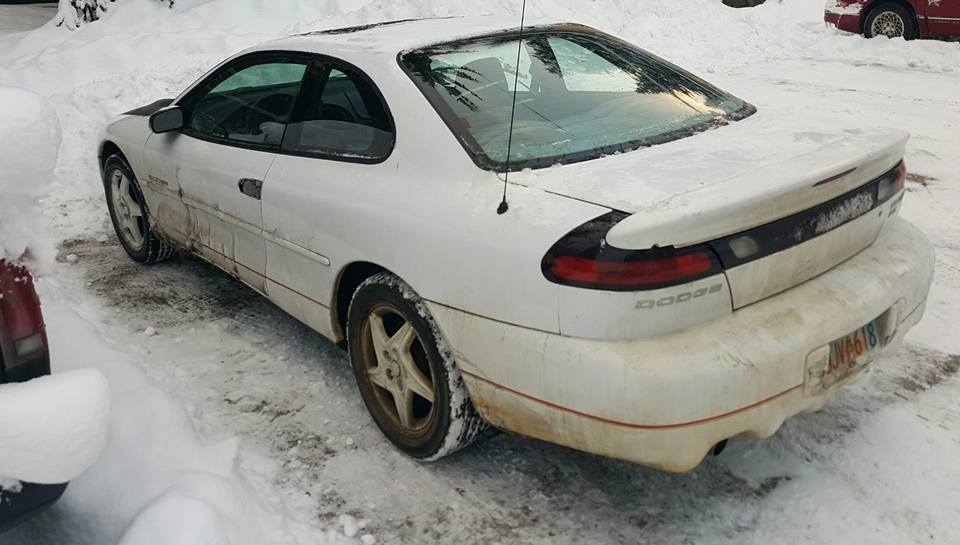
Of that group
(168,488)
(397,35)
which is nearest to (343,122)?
(397,35)

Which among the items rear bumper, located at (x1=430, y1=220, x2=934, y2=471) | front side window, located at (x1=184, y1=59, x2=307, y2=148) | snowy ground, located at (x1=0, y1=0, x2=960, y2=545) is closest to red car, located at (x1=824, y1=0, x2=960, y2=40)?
snowy ground, located at (x1=0, y1=0, x2=960, y2=545)

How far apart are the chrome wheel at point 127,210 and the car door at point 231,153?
58 cm

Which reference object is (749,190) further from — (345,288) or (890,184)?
(345,288)

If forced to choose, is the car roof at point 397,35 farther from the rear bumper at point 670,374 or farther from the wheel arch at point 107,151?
the wheel arch at point 107,151

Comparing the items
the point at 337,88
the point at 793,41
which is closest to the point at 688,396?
the point at 337,88

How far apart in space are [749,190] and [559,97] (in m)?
1.03

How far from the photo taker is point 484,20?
3.70 metres

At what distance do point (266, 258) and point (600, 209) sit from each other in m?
1.80

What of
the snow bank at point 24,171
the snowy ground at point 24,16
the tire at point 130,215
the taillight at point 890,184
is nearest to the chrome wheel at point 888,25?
the taillight at point 890,184

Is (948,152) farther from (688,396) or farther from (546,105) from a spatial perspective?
(688,396)

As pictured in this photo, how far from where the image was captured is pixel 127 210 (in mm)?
4977

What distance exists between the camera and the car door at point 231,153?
141 inches

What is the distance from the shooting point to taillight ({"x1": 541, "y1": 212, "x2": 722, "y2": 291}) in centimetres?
223

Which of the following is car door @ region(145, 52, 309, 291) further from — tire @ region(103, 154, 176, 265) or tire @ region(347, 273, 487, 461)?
tire @ region(347, 273, 487, 461)
